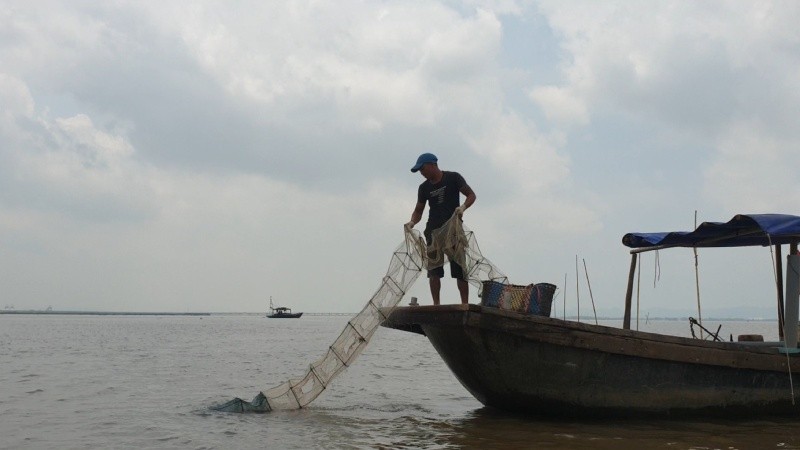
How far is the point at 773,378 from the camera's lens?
720cm

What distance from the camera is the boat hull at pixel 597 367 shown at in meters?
6.40

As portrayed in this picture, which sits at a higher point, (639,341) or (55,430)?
(639,341)

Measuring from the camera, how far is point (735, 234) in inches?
319

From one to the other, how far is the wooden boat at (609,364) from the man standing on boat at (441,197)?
1.78 ft

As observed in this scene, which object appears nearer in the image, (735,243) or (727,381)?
(727,381)

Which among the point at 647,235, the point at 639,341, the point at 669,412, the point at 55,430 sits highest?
the point at 647,235

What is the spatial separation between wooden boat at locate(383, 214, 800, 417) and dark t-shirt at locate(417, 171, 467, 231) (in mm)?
979

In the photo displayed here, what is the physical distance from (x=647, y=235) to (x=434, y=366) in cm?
968

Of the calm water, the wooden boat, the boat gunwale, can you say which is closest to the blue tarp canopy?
the wooden boat

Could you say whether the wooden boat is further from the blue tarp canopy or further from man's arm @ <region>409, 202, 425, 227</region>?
man's arm @ <region>409, 202, 425, 227</region>

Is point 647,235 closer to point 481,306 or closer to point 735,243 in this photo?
point 735,243

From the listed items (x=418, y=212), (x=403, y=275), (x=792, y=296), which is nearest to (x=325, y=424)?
(x=403, y=275)

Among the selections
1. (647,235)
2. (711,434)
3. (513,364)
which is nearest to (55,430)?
(513,364)

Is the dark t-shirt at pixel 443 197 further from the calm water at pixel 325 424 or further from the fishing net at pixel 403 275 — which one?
the calm water at pixel 325 424
